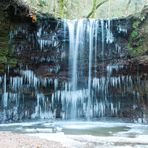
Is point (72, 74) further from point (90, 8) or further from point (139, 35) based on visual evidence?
point (90, 8)

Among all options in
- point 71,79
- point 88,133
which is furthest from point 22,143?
point 71,79

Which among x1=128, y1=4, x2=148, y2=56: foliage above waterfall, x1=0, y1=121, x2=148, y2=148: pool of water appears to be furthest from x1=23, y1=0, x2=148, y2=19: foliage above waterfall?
x1=0, y1=121, x2=148, y2=148: pool of water

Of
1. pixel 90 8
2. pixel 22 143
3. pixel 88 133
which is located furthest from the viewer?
pixel 90 8

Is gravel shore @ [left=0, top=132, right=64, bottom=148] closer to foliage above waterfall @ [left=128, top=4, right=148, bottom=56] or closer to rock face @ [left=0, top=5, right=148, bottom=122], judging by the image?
rock face @ [left=0, top=5, right=148, bottom=122]

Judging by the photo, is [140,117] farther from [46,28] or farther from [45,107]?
[46,28]

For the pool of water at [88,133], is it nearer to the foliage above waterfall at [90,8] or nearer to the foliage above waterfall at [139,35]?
the foliage above waterfall at [139,35]

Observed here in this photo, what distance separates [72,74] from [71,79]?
24 cm

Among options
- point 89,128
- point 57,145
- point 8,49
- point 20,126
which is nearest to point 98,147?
point 57,145

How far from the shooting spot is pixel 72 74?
1905 cm

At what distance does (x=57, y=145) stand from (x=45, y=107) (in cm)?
824

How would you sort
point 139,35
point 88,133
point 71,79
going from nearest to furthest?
1. point 88,133
2. point 139,35
3. point 71,79

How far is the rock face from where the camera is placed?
60.3 feet

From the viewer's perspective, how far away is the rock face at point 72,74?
1839 centimetres

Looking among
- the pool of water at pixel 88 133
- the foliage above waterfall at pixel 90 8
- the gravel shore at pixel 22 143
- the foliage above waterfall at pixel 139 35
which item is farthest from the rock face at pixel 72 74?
the foliage above waterfall at pixel 90 8
